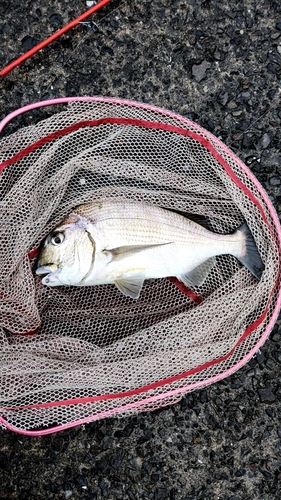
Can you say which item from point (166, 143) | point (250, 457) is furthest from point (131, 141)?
point (250, 457)

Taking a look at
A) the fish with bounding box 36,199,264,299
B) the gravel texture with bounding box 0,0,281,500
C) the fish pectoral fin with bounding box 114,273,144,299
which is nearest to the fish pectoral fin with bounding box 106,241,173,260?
the fish with bounding box 36,199,264,299

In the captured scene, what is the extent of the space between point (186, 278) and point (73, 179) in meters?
0.75

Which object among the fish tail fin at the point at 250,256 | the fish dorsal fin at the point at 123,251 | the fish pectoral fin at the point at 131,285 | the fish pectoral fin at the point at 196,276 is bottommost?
the fish pectoral fin at the point at 131,285

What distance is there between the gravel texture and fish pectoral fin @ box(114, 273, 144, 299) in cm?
72

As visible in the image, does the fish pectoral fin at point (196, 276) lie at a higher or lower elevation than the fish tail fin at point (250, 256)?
lower

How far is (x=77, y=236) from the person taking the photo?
2.53 m

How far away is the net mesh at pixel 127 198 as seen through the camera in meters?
2.56

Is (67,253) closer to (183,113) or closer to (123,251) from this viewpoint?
(123,251)

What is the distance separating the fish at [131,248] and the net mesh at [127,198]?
100 millimetres

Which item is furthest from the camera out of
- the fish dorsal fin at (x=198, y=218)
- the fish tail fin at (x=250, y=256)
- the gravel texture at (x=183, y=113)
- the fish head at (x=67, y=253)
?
the gravel texture at (x=183, y=113)

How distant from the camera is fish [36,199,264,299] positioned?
2521 millimetres

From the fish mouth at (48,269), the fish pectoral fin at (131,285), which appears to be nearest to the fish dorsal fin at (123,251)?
the fish pectoral fin at (131,285)

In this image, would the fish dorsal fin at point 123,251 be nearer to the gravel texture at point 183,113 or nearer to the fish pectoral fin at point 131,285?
the fish pectoral fin at point 131,285

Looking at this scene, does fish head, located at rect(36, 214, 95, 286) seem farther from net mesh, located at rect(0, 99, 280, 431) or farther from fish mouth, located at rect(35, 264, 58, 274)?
net mesh, located at rect(0, 99, 280, 431)
